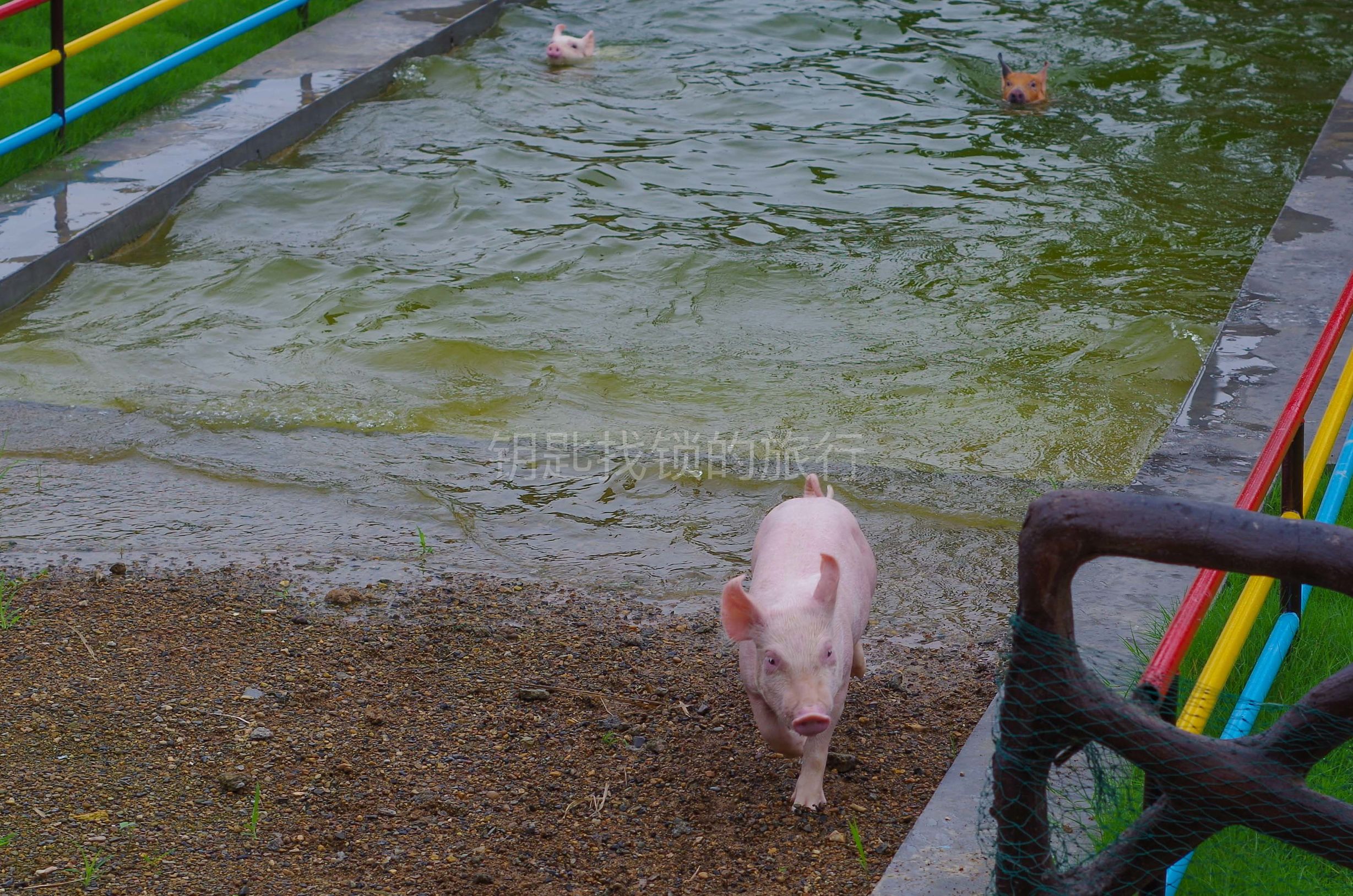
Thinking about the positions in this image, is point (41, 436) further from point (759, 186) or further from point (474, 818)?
point (759, 186)

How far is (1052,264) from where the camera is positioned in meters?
9.29

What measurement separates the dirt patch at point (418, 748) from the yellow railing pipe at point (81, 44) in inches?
193

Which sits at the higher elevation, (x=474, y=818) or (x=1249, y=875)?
(x=1249, y=875)

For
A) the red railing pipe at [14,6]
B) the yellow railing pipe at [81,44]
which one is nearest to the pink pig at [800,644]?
the red railing pipe at [14,6]

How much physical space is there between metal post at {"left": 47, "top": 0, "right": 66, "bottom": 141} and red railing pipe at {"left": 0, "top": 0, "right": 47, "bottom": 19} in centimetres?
31

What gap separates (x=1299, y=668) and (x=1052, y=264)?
5.57 m

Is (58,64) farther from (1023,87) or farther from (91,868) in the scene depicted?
(1023,87)

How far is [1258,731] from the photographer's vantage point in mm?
3600

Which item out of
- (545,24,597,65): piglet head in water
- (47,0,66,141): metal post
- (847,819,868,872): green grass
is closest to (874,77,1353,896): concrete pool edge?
(847,819,868,872): green grass

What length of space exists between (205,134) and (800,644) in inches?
337

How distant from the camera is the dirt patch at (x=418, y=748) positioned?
3656mm

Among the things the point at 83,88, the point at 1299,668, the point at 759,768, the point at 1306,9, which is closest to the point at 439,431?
the point at 759,768

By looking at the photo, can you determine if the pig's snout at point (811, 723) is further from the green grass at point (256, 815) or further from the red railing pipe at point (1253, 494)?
the green grass at point (256, 815)

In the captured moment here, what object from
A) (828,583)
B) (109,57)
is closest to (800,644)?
(828,583)
